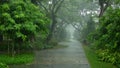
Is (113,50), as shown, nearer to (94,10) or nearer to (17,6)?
(17,6)

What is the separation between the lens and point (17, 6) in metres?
15.6

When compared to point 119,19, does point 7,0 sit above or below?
above

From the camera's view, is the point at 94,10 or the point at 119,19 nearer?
the point at 119,19

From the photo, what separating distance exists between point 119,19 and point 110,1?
9.11 m

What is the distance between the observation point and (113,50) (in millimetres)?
15773

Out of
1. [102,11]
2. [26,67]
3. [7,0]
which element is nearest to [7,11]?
[7,0]

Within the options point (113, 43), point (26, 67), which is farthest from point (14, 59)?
point (113, 43)

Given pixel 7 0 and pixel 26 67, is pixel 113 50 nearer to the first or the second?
pixel 26 67

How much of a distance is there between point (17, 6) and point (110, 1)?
1129cm

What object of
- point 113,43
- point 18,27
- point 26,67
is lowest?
point 26,67

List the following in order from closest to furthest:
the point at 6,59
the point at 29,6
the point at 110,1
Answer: the point at 6,59
the point at 29,6
the point at 110,1

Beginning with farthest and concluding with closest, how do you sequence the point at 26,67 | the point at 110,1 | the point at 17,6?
the point at 110,1, the point at 17,6, the point at 26,67

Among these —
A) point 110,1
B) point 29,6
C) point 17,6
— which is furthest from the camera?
point 110,1

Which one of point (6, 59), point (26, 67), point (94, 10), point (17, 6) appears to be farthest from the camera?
point (94, 10)
